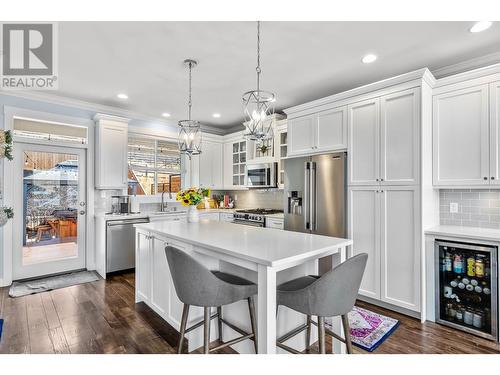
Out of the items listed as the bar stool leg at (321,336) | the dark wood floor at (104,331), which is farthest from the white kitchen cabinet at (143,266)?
the bar stool leg at (321,336)

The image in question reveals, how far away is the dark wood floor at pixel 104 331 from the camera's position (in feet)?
7.30

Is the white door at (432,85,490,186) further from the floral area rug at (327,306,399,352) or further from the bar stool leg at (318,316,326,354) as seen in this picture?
the bar stool leg at (318,316,326,354)

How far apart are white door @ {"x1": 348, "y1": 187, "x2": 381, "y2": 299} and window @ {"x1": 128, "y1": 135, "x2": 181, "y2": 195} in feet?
11.6

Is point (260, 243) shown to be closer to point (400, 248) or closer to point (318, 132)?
point (400, 248)

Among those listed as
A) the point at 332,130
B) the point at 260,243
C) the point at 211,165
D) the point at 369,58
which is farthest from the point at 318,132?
the point at 211,165

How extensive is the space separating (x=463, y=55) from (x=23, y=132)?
5512 mm

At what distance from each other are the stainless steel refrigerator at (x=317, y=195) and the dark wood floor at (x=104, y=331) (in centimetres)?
96

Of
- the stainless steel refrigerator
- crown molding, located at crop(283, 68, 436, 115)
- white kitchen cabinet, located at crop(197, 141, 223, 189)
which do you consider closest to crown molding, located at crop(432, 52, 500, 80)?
crown molding, located at crop(283, 68, 436, 115)

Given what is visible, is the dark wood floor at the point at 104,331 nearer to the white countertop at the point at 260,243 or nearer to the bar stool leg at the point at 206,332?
the bar stool leg at the point at 206,332

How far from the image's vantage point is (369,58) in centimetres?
288

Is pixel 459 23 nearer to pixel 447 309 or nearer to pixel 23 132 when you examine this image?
pixel 447 309

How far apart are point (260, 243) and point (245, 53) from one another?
194 centimetres

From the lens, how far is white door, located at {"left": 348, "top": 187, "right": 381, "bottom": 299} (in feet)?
9.80
